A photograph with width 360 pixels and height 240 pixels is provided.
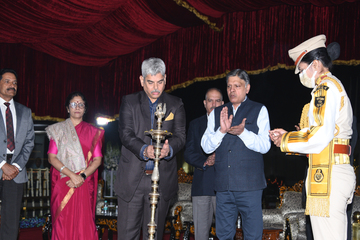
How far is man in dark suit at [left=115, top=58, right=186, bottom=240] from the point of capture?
2.22 m

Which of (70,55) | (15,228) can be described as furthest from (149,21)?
(15,228)

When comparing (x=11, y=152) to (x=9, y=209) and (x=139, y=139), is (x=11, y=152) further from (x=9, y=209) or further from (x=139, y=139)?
(x=139, y=139)

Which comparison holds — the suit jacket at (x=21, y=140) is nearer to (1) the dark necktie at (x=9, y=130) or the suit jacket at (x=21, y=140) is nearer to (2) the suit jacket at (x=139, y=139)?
(1) the dark necktie at (x=9, y=130)

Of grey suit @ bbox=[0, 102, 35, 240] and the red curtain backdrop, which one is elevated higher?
the red curtain backdrop

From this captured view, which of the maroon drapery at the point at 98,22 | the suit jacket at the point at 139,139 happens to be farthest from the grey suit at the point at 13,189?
the maroon drapery at the point at 98,22

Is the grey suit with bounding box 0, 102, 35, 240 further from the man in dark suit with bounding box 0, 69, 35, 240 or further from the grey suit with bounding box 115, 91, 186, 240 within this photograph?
the grey suit with bounding box 115, 91, 186, 240

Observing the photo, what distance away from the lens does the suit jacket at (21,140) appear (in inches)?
129

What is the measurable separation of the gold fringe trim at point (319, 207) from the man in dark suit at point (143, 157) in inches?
33.4

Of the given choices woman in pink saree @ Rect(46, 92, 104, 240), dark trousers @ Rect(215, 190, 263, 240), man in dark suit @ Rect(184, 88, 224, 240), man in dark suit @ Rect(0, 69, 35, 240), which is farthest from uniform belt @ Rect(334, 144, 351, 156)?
man in dark suit @ Rect(0, 69, 35, 240)

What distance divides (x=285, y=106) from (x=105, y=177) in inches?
180

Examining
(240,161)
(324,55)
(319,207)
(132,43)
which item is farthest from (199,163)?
(132,43)

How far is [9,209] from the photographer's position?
10.6 ft

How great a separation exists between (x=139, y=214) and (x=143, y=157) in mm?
374

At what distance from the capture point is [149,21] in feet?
18.5
